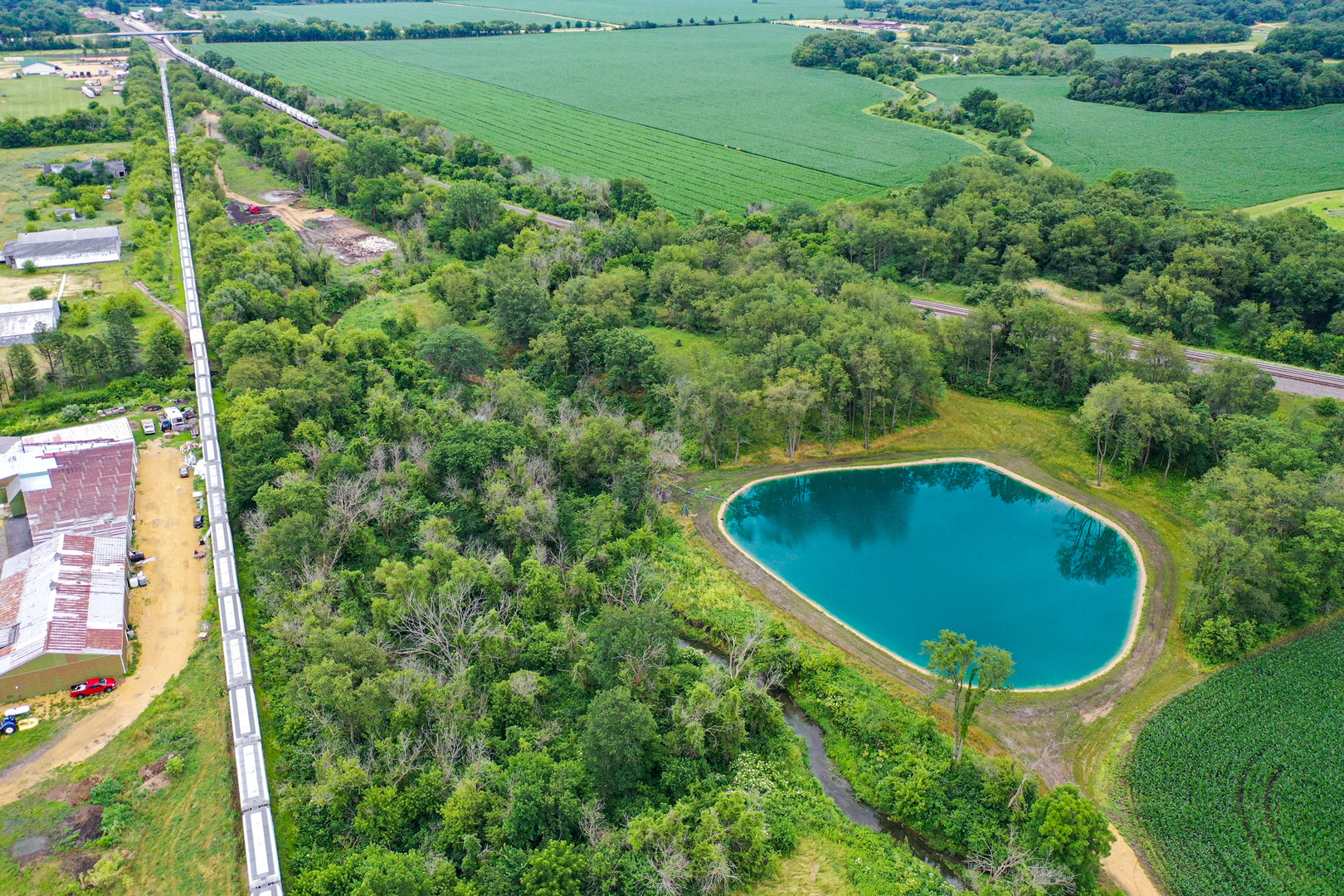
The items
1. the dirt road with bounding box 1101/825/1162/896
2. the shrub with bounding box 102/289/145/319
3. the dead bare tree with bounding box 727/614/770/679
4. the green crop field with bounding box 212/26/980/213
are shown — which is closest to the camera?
the dirt road with bounding box 1101/825/1162/896

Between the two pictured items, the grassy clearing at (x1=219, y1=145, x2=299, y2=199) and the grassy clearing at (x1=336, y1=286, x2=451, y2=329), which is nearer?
the grassy clearing at (x1=336, y1=286, x2=451, y2=329)

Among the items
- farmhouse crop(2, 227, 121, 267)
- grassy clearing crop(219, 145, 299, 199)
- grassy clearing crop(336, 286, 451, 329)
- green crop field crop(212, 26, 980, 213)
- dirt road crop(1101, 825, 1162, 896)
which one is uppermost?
green crop field crop(212, 26, 980, 213)

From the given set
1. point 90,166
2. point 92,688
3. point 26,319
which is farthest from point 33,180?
point 92,688

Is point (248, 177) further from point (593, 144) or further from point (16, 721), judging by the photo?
point (16, 721)

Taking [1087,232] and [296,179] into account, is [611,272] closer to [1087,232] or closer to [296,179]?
[1087,232]

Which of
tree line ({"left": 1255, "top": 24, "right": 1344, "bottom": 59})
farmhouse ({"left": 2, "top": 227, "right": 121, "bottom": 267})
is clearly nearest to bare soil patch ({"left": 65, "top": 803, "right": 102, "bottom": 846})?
farmhouse ({"left": 2, "top": 227, "right": 121, "bottom": 267})

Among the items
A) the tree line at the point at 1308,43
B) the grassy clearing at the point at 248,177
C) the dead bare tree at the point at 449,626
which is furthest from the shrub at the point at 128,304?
the tree line at the point at 1308,43

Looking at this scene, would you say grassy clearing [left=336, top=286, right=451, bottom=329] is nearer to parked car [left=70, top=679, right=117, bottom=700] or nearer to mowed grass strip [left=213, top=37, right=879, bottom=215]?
mowed grass strip [left=213, top=37, right=879, bottom=215]
